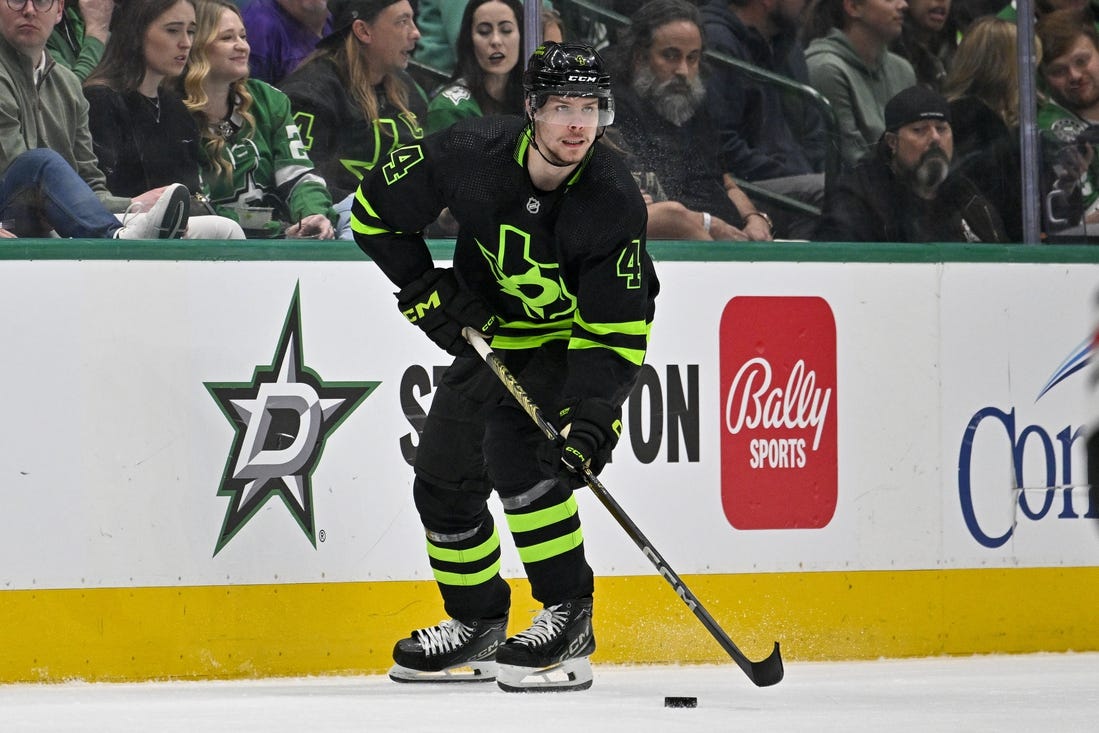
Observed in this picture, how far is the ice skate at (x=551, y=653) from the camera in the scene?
10.9ft

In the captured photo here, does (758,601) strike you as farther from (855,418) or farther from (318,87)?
(318,87)

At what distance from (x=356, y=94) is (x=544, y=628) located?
59.6 inches

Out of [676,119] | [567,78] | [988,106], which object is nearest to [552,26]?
[676,119]

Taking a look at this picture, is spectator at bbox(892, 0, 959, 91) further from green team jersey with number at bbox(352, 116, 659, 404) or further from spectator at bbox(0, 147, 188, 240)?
spectator at bbox(0, 147, 188, 240)

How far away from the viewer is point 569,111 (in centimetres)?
319

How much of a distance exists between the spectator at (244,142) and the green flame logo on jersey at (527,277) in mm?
741

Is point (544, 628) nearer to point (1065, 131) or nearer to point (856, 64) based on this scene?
point (856, 64)

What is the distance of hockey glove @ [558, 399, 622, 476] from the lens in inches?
124

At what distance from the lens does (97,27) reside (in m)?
3.80

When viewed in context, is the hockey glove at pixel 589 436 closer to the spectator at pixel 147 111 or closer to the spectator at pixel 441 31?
the spectator at pixel 147 111

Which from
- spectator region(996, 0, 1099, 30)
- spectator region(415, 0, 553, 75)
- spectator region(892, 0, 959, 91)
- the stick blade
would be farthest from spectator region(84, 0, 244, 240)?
spectator region(996, 0, 1099, 30)

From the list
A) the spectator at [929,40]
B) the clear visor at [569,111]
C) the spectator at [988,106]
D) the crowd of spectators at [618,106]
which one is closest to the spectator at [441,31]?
the crowd of spectators at [618,106]

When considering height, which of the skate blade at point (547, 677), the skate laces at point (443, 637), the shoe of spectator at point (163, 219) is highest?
the shoe of spectator at point (163, 219)

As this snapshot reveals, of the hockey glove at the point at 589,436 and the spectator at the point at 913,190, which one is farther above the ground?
the spectator at the point at 913,190
